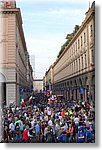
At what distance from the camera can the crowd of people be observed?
6.34 metres

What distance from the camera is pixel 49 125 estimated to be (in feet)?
22.2

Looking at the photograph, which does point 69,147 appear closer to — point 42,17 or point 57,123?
point 57,123

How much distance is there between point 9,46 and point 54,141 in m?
2.82

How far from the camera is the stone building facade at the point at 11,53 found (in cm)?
727

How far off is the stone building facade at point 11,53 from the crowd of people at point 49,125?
42 centimetres

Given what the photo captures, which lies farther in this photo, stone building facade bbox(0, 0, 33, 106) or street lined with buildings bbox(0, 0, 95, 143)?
stone building facade bbox(0, 0, 33, 106)

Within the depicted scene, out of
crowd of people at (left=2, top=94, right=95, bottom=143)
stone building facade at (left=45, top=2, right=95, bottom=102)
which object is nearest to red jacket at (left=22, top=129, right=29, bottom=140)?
crowd of people at (left=2, top=94, right=95, bottom=143)

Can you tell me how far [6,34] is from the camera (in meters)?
7.42

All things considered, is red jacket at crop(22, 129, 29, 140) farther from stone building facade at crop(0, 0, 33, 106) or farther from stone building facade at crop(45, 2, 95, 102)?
stone building facade at crop(45, 2, 95, 102)

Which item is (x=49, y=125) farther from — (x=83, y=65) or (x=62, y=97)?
(x=62, y=97)

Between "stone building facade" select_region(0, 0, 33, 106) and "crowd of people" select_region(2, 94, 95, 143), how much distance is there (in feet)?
1.37

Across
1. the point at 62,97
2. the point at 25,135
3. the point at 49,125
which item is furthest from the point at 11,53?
the point at 25,135

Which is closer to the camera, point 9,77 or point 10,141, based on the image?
point 10,141

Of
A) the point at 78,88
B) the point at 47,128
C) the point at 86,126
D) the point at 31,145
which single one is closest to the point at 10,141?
the point at 31,145
